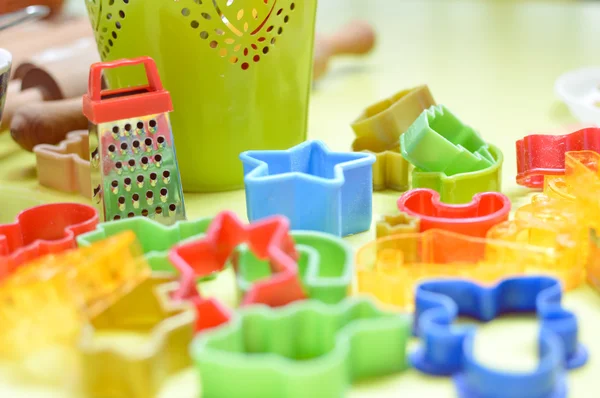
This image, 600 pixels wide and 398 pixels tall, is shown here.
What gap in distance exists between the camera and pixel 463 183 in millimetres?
648

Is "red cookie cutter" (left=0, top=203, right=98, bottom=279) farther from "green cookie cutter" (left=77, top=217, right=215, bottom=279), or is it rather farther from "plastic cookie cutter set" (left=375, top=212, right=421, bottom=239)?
"plastic cookie cutter set" (left=375, top=212, right=421, bottom=239)

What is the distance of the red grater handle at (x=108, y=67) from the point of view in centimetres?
60

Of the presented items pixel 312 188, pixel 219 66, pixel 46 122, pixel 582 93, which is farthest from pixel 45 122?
pixel 582 93

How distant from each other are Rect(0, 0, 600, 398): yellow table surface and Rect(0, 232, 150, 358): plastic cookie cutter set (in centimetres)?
2

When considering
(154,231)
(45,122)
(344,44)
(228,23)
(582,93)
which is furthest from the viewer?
(344,44)

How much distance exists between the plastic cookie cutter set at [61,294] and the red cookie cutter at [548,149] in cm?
35

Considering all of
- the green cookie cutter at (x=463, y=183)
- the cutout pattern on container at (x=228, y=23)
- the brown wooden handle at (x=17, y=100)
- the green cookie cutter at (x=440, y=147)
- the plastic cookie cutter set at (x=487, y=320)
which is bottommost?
the plastic cookie cutter set at (x=487, y=320)

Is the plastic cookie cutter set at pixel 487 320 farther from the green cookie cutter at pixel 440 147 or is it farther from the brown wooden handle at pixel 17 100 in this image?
the brown wooden handle at pixel 17 100

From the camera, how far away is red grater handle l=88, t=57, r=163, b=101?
1.96ft

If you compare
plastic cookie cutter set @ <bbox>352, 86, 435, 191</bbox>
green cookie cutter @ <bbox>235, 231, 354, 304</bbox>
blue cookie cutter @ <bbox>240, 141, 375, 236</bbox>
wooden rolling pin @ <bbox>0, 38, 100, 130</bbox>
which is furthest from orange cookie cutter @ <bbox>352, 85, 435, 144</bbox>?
wooden rolling pin @ <bbox>0, 38, 100, 130</bbox>

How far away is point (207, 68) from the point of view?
69 cm

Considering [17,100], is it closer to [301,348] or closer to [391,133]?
[391,133]

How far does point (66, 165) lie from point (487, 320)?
1.32ft

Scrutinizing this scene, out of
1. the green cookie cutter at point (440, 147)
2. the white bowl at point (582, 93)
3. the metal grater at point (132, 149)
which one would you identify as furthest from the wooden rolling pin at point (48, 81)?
the white bowl at point (582, 93)
